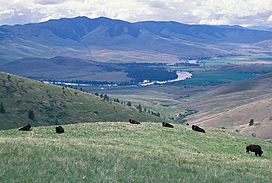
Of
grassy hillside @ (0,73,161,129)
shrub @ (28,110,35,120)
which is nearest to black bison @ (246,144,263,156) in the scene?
grassy hillside @ (0,73,161,129)

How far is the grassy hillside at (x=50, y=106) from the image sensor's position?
131750 millimetres

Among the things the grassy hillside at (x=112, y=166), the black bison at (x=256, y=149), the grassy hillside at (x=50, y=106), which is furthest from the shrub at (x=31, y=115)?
the black bison at (x=256, y=149)

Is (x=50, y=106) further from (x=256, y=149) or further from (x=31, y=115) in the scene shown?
(x=256, y=149)

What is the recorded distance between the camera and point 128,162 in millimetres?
21672

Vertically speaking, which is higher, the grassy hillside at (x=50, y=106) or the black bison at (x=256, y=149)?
the black bison at (x=256, y=149)

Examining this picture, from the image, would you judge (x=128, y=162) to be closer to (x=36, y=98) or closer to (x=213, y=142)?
(x=213, y=142)

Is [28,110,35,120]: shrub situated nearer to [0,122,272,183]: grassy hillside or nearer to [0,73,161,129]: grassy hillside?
[0,73,161,129]: grassy hillside

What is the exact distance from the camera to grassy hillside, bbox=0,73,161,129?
132 metres

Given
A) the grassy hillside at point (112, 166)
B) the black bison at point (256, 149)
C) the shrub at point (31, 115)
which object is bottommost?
the shrub at point (31, 115)

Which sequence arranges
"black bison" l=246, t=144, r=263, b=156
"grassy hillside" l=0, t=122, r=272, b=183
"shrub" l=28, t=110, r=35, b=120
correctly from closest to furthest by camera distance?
"grassy hillside" l=0, t=122, r=272, b=183 → "black bison" l=246, t=144, r=263, b=156 → "shrub" l=28, t=110, r=35, b=120

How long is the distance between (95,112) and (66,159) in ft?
426

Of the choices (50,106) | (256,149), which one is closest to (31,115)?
(50,106)

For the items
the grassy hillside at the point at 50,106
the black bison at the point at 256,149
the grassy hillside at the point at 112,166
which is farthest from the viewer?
the grassy hillside at the point at 50,106

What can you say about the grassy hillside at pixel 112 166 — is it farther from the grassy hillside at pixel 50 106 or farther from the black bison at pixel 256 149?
the grassy hillside at pixel 50 106
